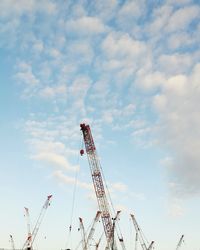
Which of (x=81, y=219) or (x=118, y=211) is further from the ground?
(x=81, y=219)

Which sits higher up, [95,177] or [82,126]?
[82,126]

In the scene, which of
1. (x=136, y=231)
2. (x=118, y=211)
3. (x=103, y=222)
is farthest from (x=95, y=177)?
(x=136, y=231)

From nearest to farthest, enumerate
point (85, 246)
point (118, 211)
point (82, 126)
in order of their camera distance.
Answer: point (82, 126)
point (118, 211)
point (85, 246)

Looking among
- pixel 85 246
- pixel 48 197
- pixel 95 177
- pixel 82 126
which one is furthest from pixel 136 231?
pixel 82 126

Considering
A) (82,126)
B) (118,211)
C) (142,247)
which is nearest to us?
(82,126)

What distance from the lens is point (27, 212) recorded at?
196000mm

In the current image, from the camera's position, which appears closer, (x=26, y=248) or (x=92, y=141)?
(x=92, y=141)

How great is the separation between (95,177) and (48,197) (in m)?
66.7

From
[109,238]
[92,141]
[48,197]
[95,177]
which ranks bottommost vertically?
[109,238]

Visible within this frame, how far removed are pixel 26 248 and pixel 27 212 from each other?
67.7 feet

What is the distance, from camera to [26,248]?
613 feet

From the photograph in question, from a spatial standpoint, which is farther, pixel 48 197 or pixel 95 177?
pixel 48 197

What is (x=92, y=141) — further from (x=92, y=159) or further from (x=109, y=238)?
(x=109, y=238)

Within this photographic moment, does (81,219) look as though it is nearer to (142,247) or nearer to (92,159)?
(142,247)
